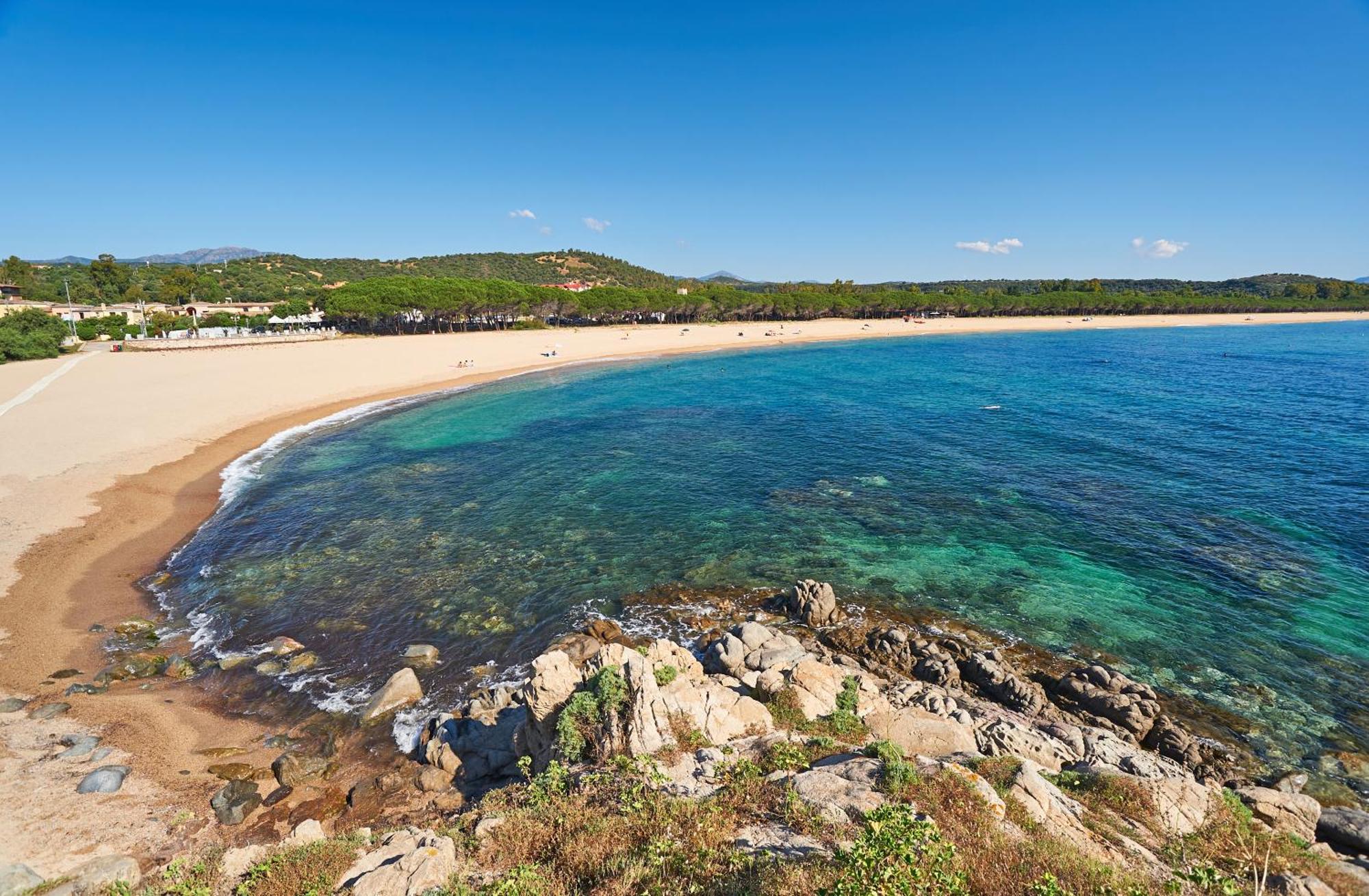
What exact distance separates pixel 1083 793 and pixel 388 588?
20441 mm

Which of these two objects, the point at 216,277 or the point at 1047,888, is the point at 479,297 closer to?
the point at 216,277

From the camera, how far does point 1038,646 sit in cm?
1656

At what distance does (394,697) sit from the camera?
14.8 metres

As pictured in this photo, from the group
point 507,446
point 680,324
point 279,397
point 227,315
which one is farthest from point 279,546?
point 680,324

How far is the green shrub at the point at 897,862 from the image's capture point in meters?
5.77

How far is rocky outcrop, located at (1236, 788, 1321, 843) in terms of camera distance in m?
9.53

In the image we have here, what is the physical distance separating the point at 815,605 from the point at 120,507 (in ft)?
104

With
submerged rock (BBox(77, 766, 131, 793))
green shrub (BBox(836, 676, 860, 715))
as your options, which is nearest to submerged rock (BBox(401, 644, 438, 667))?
submerged rock (BBox(77, 766, 131, 793))

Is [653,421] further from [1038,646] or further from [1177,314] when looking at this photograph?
[1177,314]

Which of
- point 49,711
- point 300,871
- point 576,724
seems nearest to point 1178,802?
point 576,724

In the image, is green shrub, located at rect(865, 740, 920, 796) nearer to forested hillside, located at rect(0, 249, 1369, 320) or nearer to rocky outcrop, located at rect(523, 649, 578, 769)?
rocky outcrop, located at rect(523, 649, 578, 769)

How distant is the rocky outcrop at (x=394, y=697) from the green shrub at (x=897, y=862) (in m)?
12.5

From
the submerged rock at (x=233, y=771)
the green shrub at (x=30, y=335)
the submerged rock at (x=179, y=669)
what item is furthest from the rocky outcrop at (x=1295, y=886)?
the green shrub at (x=30, y=335)

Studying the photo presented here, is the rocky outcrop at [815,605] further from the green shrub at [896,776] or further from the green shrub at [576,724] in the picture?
the green shrub at [576,724]
